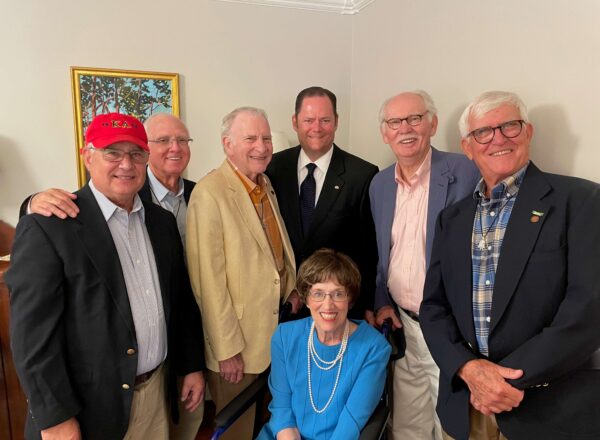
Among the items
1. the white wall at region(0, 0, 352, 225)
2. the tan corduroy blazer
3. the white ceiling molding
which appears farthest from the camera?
the white ceiling molding

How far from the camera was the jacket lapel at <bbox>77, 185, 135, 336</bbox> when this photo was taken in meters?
1.44

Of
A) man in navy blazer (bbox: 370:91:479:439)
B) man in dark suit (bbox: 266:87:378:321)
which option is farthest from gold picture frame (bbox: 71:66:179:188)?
man in navy blazer (bbox: 370:91:479:439)

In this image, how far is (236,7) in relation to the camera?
3.25 m

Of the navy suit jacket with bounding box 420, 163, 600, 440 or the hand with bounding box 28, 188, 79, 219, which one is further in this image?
the hand with bounding box 28, 188, 79, 219

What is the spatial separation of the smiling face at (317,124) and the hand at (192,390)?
1.31 metres

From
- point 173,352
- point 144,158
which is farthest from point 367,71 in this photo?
point 173,352

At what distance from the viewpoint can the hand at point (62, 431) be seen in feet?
4.58

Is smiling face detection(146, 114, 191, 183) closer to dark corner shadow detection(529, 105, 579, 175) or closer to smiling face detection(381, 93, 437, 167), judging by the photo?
smiling face detection(381, 93, 437, 167)

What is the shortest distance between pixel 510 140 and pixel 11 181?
3.16 m

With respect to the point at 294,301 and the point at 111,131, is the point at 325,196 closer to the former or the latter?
the point at 294,301

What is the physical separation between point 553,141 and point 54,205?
1981 mm

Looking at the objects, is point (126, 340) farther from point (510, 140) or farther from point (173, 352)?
point (510, 140)

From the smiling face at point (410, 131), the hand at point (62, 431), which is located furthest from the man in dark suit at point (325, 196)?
the hand at point (62, 431)

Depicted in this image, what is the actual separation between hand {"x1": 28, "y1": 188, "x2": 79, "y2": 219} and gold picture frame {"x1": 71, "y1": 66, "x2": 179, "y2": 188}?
1775mm
